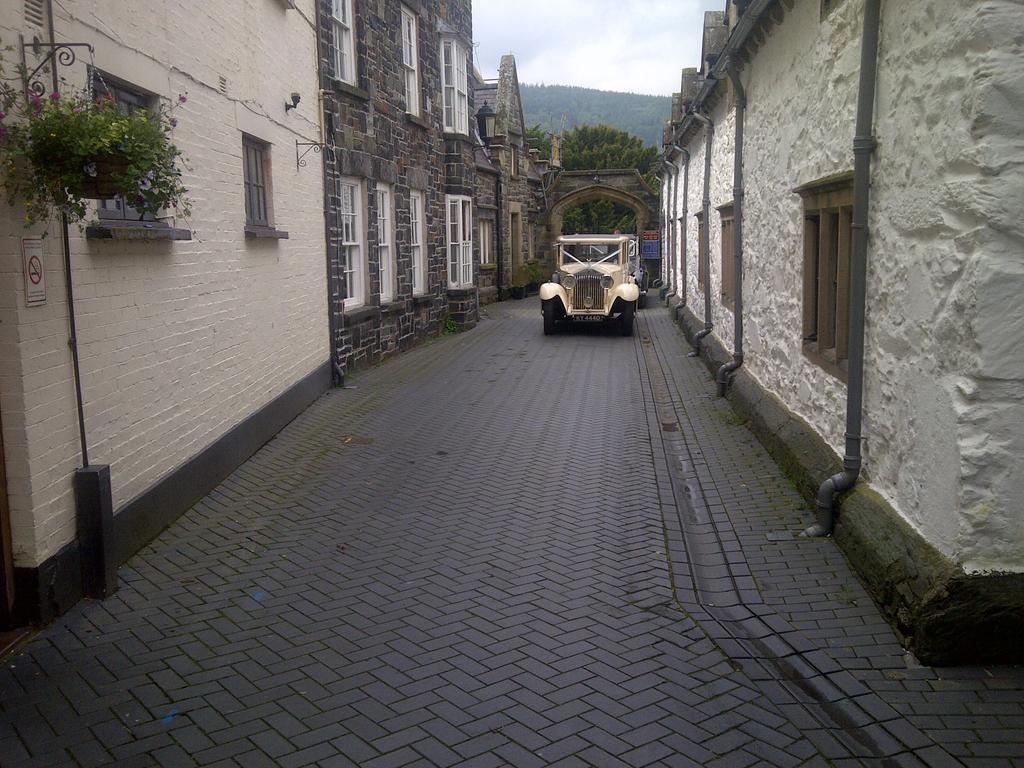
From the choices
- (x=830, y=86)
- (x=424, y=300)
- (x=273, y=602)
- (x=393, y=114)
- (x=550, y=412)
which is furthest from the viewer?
(x=424, y=300)

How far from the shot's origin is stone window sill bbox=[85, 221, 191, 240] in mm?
5855

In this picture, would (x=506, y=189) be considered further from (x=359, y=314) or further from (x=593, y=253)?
(x=359, y=314)

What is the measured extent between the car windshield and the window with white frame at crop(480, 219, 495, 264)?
21.6ft

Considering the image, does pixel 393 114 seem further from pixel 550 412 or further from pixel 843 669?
pixel 843 669

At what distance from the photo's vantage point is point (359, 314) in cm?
1443

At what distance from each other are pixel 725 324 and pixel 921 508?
9.19 meters

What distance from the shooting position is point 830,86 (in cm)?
712

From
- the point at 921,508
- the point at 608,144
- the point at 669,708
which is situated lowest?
the point at 669,708

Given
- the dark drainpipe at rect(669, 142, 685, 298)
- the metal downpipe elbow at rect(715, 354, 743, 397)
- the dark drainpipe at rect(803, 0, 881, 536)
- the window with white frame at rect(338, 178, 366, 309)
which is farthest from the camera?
the dark drainpipe at rect(669, 142, 685, 298)

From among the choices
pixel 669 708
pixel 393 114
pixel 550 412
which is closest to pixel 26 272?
pixel 669 708

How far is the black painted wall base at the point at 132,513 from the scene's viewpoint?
203 inches

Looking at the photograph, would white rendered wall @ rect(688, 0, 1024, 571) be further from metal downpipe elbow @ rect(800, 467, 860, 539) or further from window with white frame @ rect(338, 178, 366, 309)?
window with white frame @ rect(338, 178, 366, 309)

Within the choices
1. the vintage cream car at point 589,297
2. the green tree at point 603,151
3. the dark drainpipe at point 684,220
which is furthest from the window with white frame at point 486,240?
the green tree at point 603,151

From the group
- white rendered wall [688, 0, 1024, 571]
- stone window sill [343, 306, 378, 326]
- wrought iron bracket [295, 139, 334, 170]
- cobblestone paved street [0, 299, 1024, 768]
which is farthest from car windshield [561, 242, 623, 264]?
white rendered wall [688, 0, 1024, 571]
